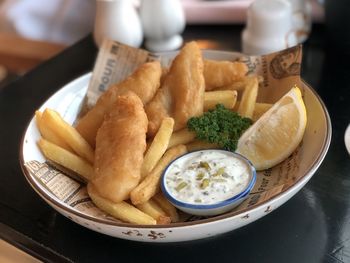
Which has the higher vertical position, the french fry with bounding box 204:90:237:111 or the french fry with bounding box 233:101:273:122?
the french fry with bounding box 204:90:237:111

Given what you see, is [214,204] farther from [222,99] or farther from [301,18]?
[301,18]

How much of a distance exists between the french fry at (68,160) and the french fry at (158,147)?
0.33ft

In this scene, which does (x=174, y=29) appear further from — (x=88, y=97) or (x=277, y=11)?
(x=88, y=97)

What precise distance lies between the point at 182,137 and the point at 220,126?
8 centimetres

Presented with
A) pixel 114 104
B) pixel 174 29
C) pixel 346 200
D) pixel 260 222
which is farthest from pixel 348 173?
pixel 174 29

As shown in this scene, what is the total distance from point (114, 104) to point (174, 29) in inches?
22.7

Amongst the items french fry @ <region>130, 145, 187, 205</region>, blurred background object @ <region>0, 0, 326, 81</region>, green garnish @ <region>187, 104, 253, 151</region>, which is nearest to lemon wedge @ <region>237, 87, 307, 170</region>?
green garnish @ <region>187, 104, 253, 151</region>

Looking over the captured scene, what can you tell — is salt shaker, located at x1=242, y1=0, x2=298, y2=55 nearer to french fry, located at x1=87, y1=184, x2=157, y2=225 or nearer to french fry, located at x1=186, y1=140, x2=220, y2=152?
french fry, located at x1=186, y1=140, x2=220, y2=152

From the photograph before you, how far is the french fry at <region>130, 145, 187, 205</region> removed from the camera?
32.8 inches

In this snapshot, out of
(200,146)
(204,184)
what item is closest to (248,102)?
(200,146)

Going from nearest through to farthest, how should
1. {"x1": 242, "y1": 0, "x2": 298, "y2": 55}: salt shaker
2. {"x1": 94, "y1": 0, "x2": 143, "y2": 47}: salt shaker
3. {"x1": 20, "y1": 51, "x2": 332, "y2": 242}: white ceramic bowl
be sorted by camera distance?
1. {"x1": 20, "y1": 51, "x2": 332, "y2": 242}: white ceramic bowl
2. {"x1": 242, "y1": 0, "x2": 298, "y2": 55}: salt shaker
3. {"x1": 94, "y1": 0, "x2": 143, "y2": 47}: salt shaker

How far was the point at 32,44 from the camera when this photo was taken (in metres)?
1.84

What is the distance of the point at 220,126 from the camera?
981mm

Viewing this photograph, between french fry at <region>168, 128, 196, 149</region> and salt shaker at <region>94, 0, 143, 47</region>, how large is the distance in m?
0.54
